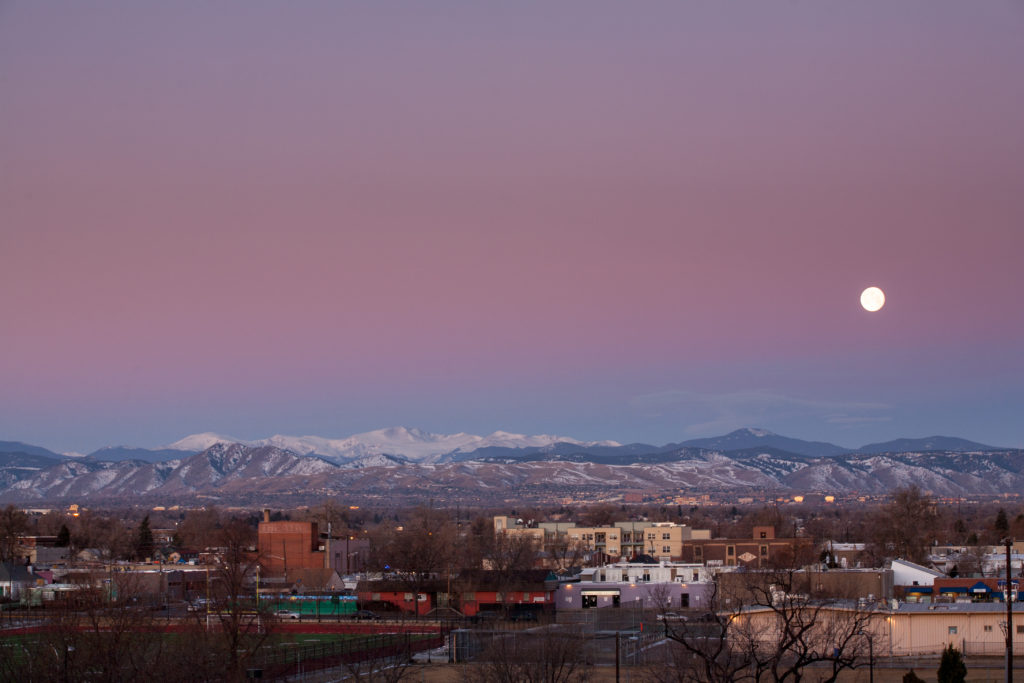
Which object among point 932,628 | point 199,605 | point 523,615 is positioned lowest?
point 523,615

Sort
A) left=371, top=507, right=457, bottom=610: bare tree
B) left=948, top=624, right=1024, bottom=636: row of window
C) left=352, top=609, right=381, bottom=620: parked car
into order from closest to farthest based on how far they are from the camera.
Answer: left=948, top=624, right=1024, bottom=636: row of window
left=352, top=609, right=381, bottom=620: parked car
left=371, top=507, right=457, bottom=610: bare tree

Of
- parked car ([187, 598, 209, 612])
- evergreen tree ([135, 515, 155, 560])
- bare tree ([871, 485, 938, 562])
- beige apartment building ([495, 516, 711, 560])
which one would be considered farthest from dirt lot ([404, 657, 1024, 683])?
evergreen tree ([135, 515, 155, 560])

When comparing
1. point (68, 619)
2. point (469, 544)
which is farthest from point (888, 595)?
point (469, 544)

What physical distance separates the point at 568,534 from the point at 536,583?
4964 centimetres

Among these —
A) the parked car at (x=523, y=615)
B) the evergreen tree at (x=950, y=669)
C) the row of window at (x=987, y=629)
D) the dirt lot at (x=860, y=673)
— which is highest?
the evergreen tree at (x=950, y=669)

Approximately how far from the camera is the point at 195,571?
91.7 meters

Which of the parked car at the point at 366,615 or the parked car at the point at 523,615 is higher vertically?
the parked car at the point at 523,615

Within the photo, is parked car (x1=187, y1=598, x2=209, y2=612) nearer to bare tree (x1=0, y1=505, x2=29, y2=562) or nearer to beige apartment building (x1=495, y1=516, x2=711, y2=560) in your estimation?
bare tree (x1=0, y1=505, x2=29, y2=562)

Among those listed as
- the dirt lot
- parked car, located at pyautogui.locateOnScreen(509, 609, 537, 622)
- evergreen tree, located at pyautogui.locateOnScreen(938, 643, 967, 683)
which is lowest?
parked car, located at pyautogui.locateOnScreen(509, 609, 537, 622)

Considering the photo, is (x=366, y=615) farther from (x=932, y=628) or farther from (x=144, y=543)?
(x=144, y=543)

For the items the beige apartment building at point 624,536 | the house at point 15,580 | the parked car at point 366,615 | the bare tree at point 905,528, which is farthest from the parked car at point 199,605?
the bare tree at point 905,528

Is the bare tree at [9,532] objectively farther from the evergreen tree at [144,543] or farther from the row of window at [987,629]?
the row of window at [987,629]

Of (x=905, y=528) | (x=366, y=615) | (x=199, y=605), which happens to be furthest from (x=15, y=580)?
(x=905, y=528)

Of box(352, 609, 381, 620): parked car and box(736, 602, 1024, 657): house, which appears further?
box(352, 609, 381, 620): parked car
